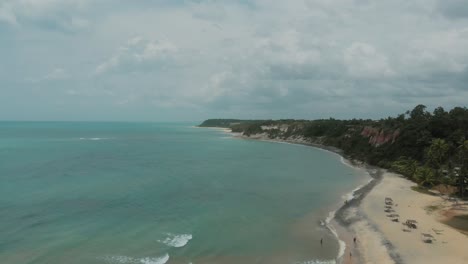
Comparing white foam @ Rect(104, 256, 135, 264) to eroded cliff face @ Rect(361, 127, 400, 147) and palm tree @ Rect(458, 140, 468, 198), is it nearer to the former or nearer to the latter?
palm tree @ Rect(458, 140, 468, 198)

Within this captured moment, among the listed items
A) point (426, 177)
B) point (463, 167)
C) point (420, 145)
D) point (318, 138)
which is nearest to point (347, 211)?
point (463, 167)

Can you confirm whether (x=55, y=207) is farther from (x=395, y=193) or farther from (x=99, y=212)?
(x=395, y=193)

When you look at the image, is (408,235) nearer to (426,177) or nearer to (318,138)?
(426,177)

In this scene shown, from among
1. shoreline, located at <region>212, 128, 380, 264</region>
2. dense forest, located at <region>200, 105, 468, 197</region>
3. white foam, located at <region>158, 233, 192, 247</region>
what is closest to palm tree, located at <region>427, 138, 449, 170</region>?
dense forest, located at <region>200, 105, 468, 197</region>

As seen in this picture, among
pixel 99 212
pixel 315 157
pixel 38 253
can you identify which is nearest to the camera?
pixel 38 253

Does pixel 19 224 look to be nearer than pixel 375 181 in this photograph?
Yes

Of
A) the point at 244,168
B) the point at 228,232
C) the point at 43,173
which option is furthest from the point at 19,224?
the point at 244,168

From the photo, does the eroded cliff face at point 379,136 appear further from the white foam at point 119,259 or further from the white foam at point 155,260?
the white foam at point 119,259
